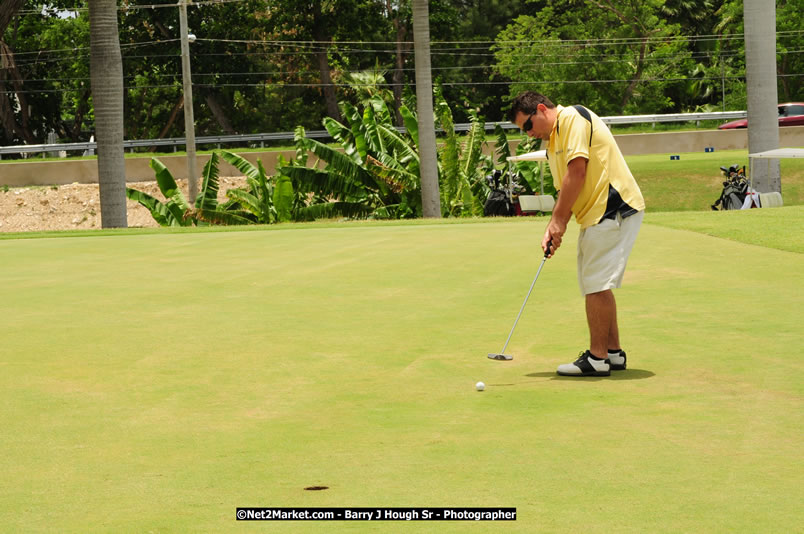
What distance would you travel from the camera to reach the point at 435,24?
187 ft

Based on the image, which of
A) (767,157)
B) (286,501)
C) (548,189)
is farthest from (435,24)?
(286,501)

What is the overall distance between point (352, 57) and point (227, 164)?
1856cm

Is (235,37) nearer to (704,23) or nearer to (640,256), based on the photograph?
(704,23)

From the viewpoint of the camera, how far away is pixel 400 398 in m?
5.68

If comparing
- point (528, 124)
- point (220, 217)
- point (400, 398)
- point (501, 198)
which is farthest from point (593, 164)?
point (501, 198)

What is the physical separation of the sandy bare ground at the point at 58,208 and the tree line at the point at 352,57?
46.9 ft

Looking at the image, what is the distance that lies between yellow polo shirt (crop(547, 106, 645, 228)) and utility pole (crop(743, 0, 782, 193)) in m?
19.4

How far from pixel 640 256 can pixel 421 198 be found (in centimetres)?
1704

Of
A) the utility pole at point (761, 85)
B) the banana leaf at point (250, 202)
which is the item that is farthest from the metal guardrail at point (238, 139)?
the banana leaf at point (250, 202)

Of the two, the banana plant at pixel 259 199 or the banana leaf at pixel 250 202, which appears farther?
the banana leaf at pixel 250 202

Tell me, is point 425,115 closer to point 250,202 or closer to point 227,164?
point 250,202

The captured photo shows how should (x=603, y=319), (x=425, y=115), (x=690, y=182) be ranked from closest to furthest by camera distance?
(x=603, y=319) < (x=425, y=115) < (x=690, y=182)

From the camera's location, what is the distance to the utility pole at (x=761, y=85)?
24.5 m

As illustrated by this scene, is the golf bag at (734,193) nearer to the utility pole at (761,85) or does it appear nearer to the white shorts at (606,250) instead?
the utility pole at (761,85)
